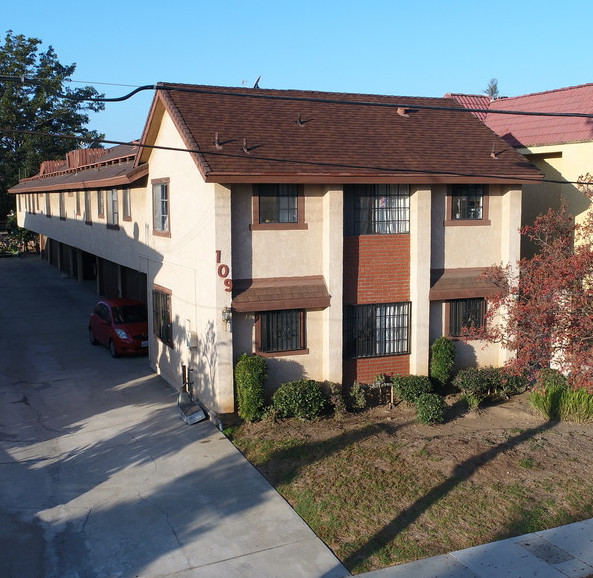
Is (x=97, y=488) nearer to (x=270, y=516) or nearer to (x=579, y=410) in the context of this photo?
(x=270, y=516)

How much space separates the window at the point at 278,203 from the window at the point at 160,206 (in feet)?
11.0

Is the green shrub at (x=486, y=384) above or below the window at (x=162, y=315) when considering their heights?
below

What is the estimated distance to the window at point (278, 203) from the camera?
15.3 m

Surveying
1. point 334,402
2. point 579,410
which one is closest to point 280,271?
point 334,402

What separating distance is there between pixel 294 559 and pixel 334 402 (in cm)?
595

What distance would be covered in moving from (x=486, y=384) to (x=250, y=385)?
18.4 ft

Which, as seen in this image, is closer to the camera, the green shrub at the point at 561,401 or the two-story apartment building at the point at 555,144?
the green shrub at the point at 561,401

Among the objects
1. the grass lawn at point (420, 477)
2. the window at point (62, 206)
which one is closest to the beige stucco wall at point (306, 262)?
the grass lawn at point (420, 477)

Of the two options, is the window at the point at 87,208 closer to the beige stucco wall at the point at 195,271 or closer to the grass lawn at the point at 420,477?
the beige stucco wall at the point at 195,271

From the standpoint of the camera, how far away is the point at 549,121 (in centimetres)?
2098

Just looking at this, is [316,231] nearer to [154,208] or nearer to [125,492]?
[154,208]

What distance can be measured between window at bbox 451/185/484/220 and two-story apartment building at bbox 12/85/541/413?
0.11 ft

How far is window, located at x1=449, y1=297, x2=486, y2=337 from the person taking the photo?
57.1 feet

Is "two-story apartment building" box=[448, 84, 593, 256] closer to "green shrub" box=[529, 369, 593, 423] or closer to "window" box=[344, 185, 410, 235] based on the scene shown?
"window" box=[344, 185, 410, 235]
